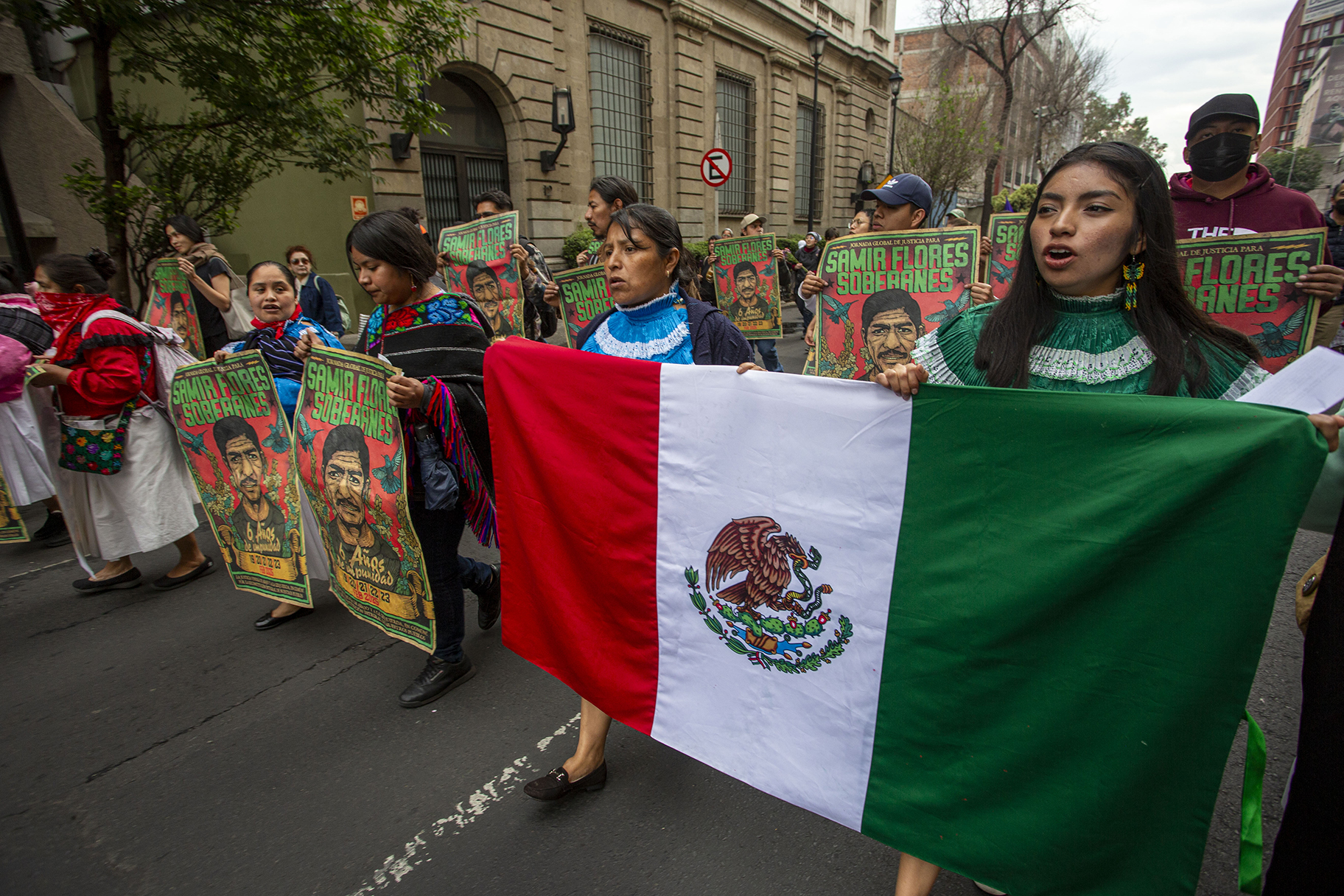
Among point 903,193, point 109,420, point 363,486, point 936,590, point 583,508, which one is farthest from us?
point 903,193

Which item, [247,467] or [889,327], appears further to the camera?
[889,327]

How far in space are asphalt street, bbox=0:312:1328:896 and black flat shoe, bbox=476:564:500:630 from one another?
82 millimetres

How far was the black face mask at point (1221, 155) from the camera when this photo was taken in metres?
3.31

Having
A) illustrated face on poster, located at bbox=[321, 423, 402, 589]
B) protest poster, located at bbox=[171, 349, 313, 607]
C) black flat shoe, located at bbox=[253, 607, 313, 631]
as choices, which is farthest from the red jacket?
illustrated face on poster, located at bbox=[321, 423, 402, 589]

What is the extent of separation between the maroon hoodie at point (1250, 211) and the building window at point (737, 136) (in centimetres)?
1717

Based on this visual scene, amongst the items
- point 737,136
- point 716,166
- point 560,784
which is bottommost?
point 560,784

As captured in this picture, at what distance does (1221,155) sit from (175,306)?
23.2 feet

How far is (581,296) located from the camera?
516 centimetres

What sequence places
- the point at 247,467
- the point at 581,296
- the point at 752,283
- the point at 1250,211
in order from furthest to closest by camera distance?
the point at 752,283 → the point at 581,296 → the point at 1250,211 → the point at 247,467

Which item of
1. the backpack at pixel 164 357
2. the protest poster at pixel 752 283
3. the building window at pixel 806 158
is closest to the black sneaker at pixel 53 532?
the backpack at pixel 164 357

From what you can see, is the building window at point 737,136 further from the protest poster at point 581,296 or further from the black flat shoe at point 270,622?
the black flat shoe at point 270,622

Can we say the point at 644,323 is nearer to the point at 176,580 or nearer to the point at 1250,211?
the point at 1250,211

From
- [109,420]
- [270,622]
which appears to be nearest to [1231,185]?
[270,622]

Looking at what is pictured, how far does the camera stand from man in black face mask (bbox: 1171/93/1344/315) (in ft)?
10.8
